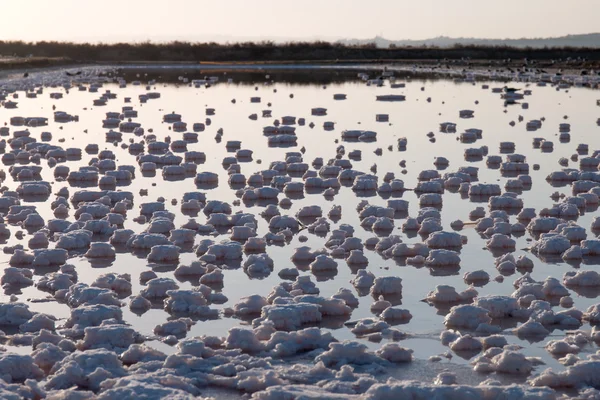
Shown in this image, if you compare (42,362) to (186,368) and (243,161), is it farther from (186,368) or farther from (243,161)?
(243,161)

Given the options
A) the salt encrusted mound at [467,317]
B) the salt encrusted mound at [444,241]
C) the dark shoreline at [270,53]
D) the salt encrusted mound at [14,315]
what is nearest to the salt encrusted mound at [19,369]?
the salt encrusted mound at [14,315]

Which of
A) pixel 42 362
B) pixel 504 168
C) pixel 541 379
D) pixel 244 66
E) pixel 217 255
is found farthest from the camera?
pixel 244 66

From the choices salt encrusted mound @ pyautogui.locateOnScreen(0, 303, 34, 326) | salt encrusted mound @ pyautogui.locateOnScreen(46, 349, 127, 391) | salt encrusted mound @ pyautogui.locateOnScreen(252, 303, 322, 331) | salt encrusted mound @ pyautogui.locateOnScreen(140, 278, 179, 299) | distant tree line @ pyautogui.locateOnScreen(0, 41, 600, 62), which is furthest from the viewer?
distant tree line @ pyautogui.locateOnScreen(0, 41, 600, 62)

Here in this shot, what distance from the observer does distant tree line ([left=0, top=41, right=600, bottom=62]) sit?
95.2 metres

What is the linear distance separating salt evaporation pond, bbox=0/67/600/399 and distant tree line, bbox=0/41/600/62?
63158 millimetres

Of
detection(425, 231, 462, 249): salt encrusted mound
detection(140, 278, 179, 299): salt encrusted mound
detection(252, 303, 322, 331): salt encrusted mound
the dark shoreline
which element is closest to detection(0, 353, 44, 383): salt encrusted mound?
detection(252, 303, 322, 331): salt encrusted mound

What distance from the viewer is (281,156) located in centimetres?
2684

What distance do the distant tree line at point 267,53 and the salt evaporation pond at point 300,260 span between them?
207ft

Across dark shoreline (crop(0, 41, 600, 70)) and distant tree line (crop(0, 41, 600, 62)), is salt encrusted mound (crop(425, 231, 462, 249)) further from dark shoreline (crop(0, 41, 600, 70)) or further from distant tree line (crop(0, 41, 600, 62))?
distant tree line (crop(0, 41, 600, 62))

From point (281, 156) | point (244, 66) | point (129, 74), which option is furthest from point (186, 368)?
point (244, 66)

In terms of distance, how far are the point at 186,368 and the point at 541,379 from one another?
3.57 m

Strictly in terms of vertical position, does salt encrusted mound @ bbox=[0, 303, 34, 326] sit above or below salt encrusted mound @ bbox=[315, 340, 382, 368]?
below

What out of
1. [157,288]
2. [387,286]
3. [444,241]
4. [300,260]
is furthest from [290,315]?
[444,241]

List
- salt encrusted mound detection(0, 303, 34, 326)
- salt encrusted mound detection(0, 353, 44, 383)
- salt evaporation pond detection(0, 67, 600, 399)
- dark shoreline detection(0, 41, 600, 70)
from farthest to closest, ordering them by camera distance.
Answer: dark shoreline detection(0, 41, 600, 70)
salt encrusted mound detection(0, 303, 34, 326)
salt evaporation pond detection(0, 67, 600, 399)
salt encrusted mound detection(0, 353, 44, 383)
